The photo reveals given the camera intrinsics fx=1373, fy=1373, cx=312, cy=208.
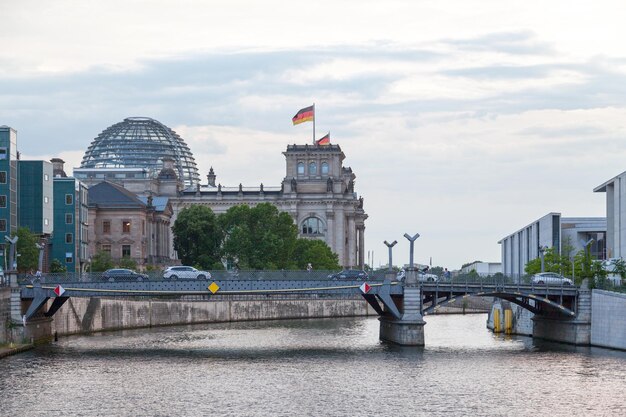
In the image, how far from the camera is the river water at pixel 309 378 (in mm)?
72938

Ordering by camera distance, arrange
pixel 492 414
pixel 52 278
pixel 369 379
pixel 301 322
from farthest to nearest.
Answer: pixel 301 322 < pixel 52 278 < pixel 369 379 < pixel 492 414

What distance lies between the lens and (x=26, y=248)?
5768 inches

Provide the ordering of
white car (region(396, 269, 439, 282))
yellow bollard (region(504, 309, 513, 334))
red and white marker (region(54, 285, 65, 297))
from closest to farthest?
red and white marker (region(54, 285, 65, 297)) < white car (region(396, 269, 439, 282)) < yellow bollard (region(504, 309, 513, 334))

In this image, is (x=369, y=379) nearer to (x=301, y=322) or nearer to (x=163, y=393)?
(x=163, y=393)

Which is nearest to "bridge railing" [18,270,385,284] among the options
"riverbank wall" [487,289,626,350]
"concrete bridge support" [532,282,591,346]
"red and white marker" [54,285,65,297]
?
"red and white marker" [54,285,65,297]

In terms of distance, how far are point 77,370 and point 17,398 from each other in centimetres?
1502

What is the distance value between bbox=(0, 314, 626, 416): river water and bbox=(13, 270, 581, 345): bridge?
3.21 m

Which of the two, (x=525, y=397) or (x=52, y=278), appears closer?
(x=525, y=397)

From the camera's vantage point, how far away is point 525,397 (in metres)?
77.3

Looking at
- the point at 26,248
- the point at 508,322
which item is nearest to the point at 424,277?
the point at 508,322

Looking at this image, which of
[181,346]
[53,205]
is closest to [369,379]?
[181,346]

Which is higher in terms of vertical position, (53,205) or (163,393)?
(53,205)

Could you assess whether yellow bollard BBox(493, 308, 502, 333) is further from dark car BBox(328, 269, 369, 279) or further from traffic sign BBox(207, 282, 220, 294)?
traffic sign BBox(207, 282, 220, 294)

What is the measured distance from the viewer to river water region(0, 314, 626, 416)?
239 feet
